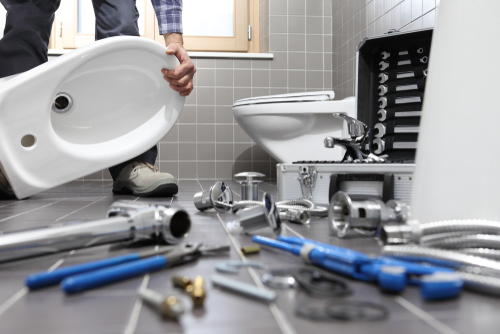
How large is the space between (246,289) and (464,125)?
362 millimetres

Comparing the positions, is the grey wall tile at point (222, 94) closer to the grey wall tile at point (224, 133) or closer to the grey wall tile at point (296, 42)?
the grey wall tile at point (224, 133)

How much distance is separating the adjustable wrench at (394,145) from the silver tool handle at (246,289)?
2.74 feet

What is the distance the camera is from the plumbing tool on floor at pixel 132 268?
38 cm

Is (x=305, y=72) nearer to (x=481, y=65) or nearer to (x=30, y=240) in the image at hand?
(x=481, y=65)

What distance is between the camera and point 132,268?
16.5 inches

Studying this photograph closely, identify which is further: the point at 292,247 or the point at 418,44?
the point at 418,44

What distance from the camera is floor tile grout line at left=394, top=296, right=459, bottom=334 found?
0.31m

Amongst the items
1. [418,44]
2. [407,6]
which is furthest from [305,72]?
[418,44]

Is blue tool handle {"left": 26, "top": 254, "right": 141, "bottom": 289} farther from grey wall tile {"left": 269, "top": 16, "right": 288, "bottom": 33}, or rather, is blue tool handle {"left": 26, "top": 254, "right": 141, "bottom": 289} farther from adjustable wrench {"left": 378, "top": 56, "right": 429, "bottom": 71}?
grey wall tile {"left": 269, "top": 16, "right": 288, "bottom": 33}

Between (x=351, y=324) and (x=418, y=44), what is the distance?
971 millimetres

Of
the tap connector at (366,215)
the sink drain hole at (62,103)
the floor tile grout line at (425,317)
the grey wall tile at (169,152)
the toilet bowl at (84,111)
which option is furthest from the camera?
the grey wall tile at (169,152)

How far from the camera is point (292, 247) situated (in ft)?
1.64

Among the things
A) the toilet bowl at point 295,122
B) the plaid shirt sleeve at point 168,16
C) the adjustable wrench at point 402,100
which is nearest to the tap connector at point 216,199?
the adjustable wrench at point 402,100

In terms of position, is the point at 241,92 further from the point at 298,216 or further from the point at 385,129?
the point at 298,216
